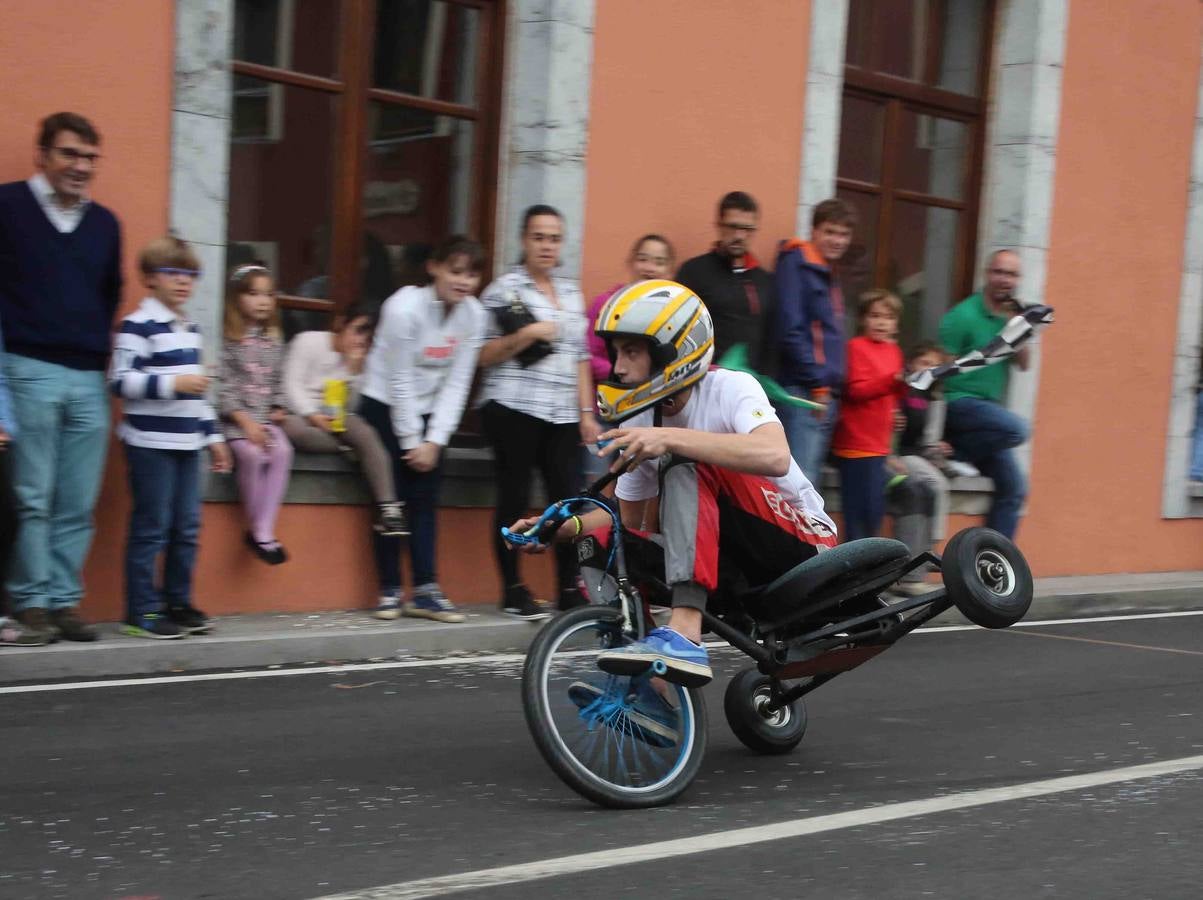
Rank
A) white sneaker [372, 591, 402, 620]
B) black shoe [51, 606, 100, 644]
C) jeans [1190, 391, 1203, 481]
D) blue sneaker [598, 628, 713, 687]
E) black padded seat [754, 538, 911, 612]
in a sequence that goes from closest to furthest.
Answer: blue sneaker [598, 628, 713, 687]
black padded seat [754, 538, 911, 612]
black shoe [51, 606, 100, 644]
white sneaker [372, 591, 402, 620]
jeans [1190, 391, 1203, 481]

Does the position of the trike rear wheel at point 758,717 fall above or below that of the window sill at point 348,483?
below

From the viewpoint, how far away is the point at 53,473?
753 cm

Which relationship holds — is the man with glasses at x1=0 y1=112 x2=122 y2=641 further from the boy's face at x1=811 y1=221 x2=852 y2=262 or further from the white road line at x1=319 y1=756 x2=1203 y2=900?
the boy's face at x1=811 y1=221 x2=852 y2=262

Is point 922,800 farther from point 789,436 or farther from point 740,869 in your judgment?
point 789,436

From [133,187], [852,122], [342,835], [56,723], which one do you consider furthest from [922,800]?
[852,122]

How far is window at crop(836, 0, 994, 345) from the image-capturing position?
1207cm

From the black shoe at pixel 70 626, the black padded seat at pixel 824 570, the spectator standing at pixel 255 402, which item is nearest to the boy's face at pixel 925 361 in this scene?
the spectator standing at pixel 255 402

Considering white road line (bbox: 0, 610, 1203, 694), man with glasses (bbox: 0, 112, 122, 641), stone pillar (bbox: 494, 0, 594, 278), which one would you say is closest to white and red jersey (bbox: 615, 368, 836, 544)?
white road line (bbox: 0, 610, 1203, 694)

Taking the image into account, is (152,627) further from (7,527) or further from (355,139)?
(355,139)

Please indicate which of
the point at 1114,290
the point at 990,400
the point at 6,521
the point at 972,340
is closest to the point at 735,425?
the point at 6,521

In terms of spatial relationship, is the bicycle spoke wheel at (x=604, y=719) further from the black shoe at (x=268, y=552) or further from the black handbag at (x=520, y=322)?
the black handbag at (x=520, y=322)

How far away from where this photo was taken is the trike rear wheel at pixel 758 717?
5902 millimetres

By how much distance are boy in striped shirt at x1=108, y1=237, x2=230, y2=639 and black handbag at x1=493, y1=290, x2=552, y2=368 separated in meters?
1.72

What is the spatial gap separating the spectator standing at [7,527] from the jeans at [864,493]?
496 centimetres
